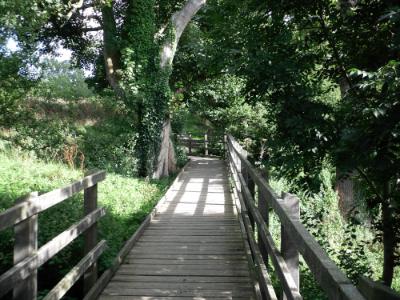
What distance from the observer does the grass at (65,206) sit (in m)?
4.75

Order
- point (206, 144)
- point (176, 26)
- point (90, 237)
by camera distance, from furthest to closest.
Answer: point (206, 144), point (176, 26), point (90, 237)

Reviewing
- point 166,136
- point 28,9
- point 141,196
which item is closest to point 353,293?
point 141,196

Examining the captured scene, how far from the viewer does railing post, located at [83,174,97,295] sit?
441cm

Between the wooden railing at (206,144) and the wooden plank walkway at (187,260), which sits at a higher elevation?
the wooden railing at (206,144)

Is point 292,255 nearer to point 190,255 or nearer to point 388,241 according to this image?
point 388,241

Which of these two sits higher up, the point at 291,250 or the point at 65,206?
the point at 291,250

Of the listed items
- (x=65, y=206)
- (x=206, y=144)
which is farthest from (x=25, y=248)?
(x=206, y=144)

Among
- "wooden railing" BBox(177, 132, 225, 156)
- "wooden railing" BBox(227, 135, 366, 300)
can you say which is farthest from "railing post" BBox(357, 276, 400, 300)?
"wooden railing" BBox(177, 132, 225, 156)

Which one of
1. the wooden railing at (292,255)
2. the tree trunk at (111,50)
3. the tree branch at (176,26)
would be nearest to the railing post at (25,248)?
the wooden railing at (292,255)

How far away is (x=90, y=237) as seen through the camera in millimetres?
4492

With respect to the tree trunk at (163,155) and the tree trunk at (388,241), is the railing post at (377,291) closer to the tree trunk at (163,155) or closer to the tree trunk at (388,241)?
the tree trunk at (388,241)

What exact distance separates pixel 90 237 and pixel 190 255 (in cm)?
185

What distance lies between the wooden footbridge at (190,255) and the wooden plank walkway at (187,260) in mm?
11

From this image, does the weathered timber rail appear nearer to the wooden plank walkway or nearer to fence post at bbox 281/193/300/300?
fence post at bbox 281/193/300/300
